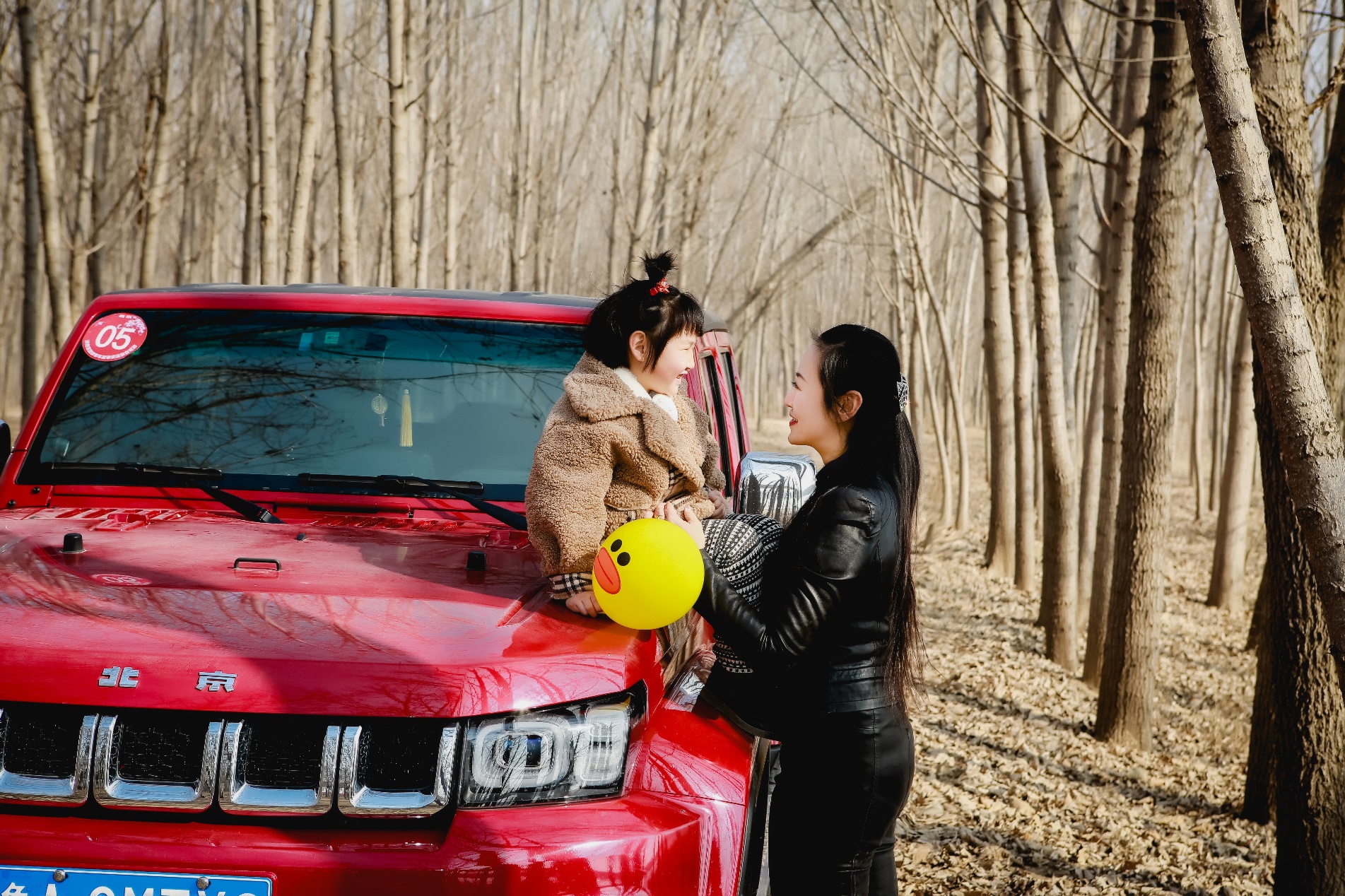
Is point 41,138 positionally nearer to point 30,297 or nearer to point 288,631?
point 30,297

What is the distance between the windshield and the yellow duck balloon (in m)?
1.02

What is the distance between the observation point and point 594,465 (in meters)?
2.34

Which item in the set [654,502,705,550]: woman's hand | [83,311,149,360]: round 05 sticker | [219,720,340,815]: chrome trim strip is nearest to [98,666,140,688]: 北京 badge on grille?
[219,720,340,815]: chrome trim strip

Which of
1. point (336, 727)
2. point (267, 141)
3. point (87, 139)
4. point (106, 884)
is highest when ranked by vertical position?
point (87, 139)

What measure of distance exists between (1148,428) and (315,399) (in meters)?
4.58

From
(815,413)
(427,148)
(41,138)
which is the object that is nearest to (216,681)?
(815,413)

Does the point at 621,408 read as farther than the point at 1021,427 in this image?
No

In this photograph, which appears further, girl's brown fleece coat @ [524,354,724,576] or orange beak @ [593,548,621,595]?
girl's brown fleece coat @ [524,354,724,576]

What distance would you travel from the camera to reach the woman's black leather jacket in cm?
213

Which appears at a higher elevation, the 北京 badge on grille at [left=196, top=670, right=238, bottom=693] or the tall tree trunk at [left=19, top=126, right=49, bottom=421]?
the tall tree trunk at [left=19, top=126, right=49, bottom=421]

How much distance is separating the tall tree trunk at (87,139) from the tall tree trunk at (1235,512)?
11.0 metres

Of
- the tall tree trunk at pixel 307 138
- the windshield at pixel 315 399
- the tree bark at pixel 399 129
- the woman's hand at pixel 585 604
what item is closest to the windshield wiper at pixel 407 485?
the windshield at pixel 315 399

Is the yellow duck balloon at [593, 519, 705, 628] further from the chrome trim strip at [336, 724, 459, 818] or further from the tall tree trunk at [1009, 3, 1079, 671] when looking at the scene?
the tall tree trunk at [1009, 3, 1079, 671]

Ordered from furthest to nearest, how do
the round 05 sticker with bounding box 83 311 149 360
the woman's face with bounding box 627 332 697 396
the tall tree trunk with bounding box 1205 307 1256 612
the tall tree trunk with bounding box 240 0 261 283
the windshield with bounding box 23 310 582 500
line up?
the tall tree trunk with bounding box 240 0 261 283 → the tall tree trunk with bounding box 1205 307 1256 612 → the round 05 sticker with bounding box 83 311 149 360 → the windshield with bounding box 23 310 582 500 → the woman's face with bounding box 627 332 697 396
